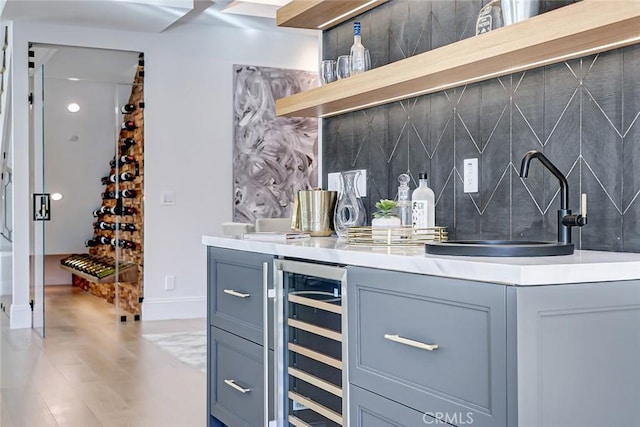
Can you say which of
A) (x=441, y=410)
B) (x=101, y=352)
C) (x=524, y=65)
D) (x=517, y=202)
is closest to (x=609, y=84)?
(x=524, y=65)

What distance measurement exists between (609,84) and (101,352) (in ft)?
13.2

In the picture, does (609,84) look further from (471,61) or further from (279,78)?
(279,78)

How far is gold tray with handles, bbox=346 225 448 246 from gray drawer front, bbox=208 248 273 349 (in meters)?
0.31

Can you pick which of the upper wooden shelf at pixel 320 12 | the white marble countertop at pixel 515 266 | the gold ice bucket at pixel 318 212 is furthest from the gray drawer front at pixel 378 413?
the upper wooden shelf at pixel 320 12

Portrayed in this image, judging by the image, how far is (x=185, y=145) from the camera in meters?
6.64

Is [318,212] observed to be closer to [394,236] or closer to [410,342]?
[394,236]

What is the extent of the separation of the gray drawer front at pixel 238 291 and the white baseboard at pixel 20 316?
3701mm

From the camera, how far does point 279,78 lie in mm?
6977

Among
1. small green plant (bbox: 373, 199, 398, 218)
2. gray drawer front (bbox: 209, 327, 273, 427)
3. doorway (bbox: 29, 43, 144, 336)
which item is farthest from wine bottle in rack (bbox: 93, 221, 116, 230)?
small green plant (bbox: 373, 199, 398, 218)

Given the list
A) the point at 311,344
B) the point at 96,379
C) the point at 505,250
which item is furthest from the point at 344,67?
the point at 96,379

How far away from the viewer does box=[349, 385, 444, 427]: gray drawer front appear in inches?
67.2

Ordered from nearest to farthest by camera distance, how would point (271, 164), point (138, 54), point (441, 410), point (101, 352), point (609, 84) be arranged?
point (441, 410) → point (609, 84) → point (101, 352) → point (138, 54) → point (271, 164)

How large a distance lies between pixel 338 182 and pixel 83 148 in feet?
14.0

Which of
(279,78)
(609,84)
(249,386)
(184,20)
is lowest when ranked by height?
(249,386)
